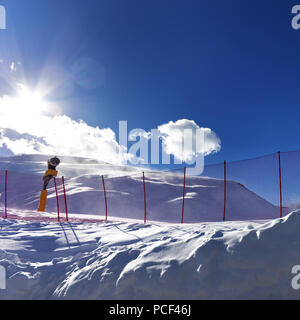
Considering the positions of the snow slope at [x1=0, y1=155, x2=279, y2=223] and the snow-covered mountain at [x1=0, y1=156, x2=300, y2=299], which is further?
the snow slope at [x1=0, y1=155, x2=279, y2=223]

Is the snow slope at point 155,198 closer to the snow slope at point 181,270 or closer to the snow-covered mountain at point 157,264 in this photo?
the snow-covered mountain at point 157,264

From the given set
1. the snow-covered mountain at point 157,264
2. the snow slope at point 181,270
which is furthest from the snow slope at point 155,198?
the snow slope at point 181,270

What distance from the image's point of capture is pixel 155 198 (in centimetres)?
1778

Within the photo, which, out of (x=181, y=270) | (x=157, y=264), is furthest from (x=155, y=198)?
(x=181, y=270)

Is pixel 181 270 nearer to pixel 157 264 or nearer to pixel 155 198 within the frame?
pixel 157 264

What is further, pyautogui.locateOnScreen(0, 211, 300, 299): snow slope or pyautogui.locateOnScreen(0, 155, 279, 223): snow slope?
pyautogui.locateOnScreen(0, 155, 279, 223): snow slope

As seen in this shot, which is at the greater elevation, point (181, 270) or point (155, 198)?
point (181, 270)

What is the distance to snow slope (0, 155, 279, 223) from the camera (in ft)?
52.2

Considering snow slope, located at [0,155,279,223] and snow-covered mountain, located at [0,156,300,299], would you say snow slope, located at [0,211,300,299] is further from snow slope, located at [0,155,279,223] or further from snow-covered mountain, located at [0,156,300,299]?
snow slope, located at [0,155,279,223]

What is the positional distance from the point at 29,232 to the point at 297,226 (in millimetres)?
6636

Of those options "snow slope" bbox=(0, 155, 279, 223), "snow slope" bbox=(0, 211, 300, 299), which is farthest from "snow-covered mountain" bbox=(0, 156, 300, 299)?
"snow slope" bbox=(0, 155, 279, 223)

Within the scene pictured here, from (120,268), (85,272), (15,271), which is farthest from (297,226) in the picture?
(15,271)
